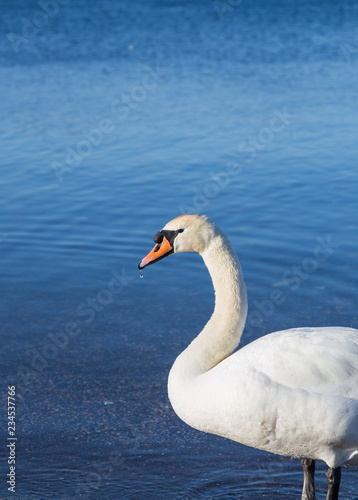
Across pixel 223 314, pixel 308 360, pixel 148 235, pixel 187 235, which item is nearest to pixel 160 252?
pixel 187 235

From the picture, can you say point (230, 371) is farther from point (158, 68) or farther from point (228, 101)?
point (158, 68)

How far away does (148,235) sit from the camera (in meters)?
9.32

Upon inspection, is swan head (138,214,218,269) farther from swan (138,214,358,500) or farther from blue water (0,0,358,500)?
blue water (0,0,358,500)

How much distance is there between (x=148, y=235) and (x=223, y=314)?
4.87m

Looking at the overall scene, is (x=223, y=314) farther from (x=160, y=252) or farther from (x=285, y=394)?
(x=285, y=394)

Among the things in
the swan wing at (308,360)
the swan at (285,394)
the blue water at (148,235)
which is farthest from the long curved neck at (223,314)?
the blue water at (148,235)

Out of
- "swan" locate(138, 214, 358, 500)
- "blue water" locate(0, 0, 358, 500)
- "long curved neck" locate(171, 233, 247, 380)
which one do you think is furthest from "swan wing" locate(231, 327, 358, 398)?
"blue water" locate(0, 0, 358, 500)

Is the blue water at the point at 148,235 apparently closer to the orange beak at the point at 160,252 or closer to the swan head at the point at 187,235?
the orange beak at the point at 160,252

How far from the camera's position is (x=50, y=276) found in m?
8.29

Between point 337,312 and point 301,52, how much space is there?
16.6 metres

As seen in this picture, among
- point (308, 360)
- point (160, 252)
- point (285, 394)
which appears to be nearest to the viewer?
point (285, 394)

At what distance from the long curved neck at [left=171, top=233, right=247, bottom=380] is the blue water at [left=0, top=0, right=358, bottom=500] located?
92cm

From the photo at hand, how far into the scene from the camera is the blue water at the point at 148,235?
16.7ft

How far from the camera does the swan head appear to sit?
452cm
